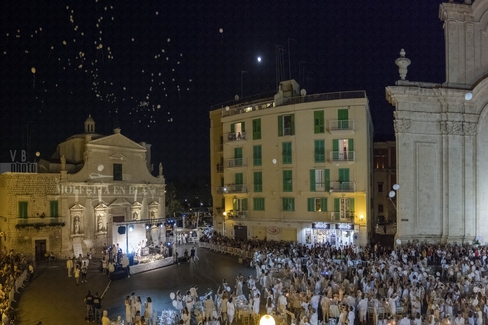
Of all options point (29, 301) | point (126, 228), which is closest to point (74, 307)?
point (29, 301)

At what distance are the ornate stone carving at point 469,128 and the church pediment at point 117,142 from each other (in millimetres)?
27970

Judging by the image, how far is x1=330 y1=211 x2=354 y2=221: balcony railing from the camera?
32.5 meters

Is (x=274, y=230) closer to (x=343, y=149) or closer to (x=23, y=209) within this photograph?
(x=343, y=149)

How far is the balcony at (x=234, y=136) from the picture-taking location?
3827 centimetres

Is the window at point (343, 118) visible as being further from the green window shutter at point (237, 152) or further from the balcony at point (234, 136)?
the green window shutter at point (237, 152)

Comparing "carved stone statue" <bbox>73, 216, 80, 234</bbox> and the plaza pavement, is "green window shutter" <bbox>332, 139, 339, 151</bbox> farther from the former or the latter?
"carved stone statue" <bbox>73, 216, 80, 234</bbox>

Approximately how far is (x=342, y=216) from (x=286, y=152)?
7.20m

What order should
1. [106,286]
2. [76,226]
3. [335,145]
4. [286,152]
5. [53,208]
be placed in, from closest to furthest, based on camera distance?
[106,286] < [53,208] < [335,145] < [76,226] < [286,152]

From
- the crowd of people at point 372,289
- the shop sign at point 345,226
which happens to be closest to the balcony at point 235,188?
the shop sign at point 345,226

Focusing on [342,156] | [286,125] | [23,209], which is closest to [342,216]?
[342,156]

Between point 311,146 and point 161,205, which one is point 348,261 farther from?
point 161,205

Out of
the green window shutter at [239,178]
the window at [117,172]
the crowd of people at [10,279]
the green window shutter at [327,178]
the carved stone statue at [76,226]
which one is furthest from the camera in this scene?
the green window shutter at [239,178]

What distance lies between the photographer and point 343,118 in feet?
109

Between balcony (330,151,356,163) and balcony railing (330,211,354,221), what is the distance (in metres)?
4.16
